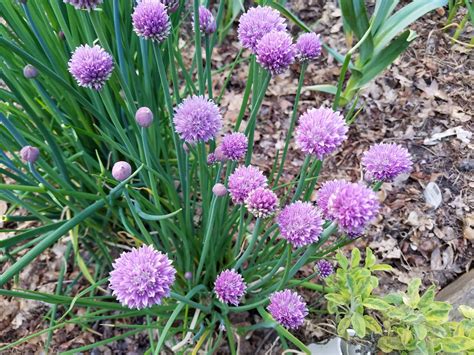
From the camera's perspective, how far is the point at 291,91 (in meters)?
2.33

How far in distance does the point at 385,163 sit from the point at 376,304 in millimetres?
446

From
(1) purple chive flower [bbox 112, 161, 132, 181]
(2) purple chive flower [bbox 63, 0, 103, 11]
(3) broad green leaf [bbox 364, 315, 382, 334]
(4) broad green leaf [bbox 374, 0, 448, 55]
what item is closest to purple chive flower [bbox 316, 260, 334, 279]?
(3) broad green leaf [bbox 364, 315, 382, 334]

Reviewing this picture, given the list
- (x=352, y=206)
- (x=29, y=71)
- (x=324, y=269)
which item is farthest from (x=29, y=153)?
(x=324, y=269)

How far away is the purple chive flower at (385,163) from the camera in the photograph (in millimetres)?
1027

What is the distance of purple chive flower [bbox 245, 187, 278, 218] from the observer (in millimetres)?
978

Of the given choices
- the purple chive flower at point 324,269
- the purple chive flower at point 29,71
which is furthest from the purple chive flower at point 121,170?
the purple chive flower at point 324,269

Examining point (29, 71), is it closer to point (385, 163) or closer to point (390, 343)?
point (385, 163)

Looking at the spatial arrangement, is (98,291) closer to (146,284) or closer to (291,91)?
(146,284)

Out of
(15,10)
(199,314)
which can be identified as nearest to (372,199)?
(199,314)

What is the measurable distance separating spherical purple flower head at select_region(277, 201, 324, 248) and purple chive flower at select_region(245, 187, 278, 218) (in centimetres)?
5

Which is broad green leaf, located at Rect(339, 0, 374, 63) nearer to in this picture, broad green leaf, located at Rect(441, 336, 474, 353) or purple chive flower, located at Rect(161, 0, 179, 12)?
purple chive flower, located at Rect(161, 0, 179, 12)

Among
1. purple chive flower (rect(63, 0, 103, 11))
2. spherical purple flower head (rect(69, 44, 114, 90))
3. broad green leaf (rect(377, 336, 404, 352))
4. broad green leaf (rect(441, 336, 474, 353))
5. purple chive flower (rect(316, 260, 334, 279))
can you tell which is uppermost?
purple chive flower (rect(63, 0, 103, 11))

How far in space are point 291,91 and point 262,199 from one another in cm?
146

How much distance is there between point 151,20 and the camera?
0.96m
